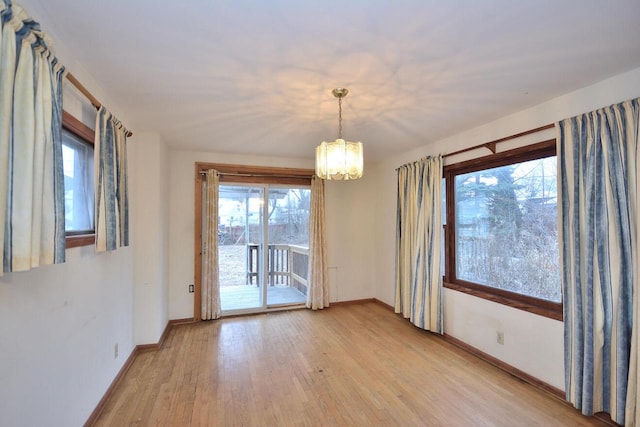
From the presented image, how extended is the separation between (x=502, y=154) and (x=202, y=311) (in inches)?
162

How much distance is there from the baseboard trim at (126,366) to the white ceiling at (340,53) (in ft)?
7.75

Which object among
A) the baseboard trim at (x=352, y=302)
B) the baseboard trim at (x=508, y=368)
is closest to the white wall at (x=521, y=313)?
the baseboard trim at (x=508, y=368)

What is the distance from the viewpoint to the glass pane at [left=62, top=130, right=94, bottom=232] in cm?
175

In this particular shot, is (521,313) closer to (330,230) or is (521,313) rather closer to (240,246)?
(330,230)

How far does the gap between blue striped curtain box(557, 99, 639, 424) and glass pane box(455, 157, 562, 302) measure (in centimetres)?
26

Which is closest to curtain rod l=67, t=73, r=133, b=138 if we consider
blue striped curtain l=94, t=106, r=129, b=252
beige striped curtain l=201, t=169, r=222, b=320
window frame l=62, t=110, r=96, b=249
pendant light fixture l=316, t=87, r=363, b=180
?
blue striped curtain l=94, t=106, r=129, b=252

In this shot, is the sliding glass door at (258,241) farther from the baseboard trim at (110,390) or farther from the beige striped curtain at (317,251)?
the baseboard trim at (110,390)

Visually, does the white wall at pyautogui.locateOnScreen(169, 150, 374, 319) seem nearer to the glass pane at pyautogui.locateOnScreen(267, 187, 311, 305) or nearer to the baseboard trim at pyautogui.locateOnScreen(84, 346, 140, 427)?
the glass pane at pyautogui.locateOnScreen(267, 187, 311, 305)

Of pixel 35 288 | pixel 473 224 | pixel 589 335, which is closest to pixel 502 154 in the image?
pixel 473 224

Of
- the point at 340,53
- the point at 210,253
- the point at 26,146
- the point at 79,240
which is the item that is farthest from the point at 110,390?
the point at 340,53

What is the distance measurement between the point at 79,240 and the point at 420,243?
3.35 metres

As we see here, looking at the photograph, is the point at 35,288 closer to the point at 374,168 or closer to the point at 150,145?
the point at 150,145

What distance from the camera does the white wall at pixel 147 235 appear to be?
10.1ft

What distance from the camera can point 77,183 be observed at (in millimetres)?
1883
